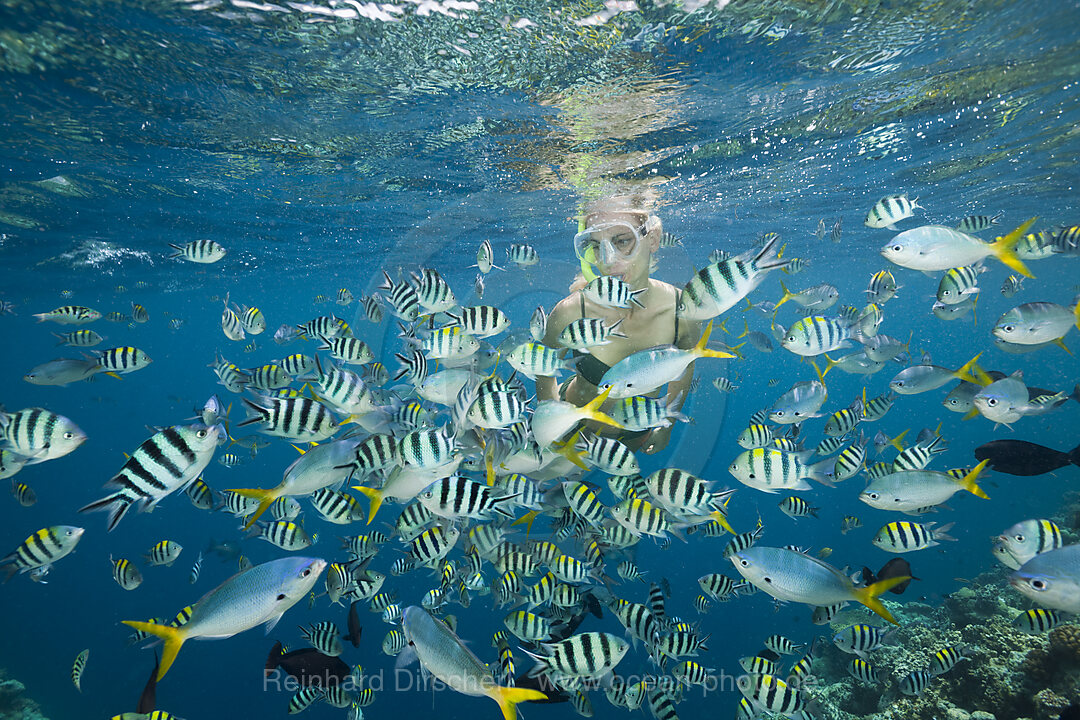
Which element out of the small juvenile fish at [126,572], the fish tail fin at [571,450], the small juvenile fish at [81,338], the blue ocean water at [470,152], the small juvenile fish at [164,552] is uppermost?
the blue ocean water at [470,152]

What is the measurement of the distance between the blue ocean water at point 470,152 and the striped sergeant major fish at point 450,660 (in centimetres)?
416

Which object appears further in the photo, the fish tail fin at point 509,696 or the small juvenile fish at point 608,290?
the small juvenile fish at point 608,290

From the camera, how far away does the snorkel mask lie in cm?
559

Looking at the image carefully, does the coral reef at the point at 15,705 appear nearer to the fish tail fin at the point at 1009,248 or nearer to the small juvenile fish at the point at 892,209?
the small juvenile fish at the point at 892,209

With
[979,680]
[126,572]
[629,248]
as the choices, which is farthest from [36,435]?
[979,680]

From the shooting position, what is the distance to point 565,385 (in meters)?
6.67

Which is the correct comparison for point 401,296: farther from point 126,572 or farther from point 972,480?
point 972,480

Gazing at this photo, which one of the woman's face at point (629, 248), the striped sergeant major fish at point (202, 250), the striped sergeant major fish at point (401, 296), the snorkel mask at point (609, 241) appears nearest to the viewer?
the striped sergeant major fish at point (401, 296)

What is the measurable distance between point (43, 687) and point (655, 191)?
2886cm

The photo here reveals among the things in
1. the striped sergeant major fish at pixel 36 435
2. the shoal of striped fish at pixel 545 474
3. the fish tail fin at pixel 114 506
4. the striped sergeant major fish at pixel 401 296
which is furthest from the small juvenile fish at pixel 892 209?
the striped sergeant major fish at pixel 36 435

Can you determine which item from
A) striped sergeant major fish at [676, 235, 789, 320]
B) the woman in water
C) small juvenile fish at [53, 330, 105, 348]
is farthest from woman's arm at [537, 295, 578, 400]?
small juvenile fish at [53, 330, 105, 348]

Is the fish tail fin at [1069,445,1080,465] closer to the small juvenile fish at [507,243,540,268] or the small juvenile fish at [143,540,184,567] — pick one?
the small juvenile fish at [507,243,540,268]

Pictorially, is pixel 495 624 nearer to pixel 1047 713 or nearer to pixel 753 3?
pixel 1047 713

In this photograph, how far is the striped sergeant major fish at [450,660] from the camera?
115 inches
